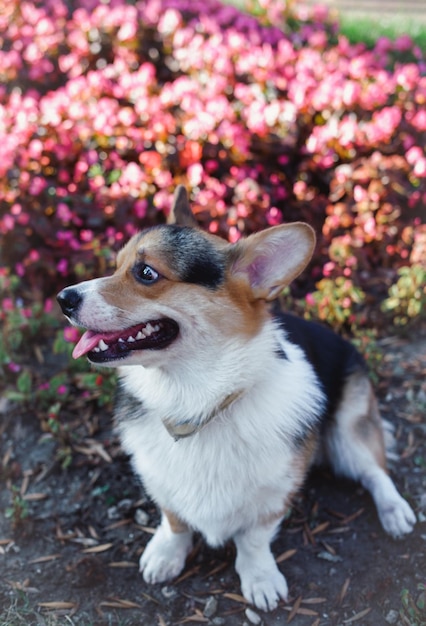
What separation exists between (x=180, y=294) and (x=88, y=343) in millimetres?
417

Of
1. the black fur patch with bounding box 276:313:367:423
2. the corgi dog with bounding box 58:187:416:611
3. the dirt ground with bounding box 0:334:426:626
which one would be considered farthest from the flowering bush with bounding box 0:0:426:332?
the corgi dog with bounding box 58:187:416:611

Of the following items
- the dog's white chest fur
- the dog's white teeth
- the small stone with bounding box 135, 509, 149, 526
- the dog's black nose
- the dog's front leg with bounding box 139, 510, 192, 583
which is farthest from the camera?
the small stone with bounding box 135, 509, 149, 526

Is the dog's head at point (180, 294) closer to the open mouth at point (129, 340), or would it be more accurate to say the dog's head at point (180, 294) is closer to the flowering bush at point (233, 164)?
the open mouth at point (129, 340)

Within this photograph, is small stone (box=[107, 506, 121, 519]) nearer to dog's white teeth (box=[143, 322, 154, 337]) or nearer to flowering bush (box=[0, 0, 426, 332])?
dog's white teeth (box=[143, 322, 154, 337])

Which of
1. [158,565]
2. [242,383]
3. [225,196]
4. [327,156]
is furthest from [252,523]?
[327,156]

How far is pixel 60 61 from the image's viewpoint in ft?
19.4

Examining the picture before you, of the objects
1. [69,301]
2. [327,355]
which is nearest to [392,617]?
[327,355]

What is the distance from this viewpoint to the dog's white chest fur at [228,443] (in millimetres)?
2387

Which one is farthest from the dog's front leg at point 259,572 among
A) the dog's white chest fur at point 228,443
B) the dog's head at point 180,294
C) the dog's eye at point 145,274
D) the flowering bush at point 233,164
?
the flowering bush at point 233,164

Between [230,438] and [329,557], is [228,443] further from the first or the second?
[329,557]

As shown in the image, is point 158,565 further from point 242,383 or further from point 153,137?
point 153,137

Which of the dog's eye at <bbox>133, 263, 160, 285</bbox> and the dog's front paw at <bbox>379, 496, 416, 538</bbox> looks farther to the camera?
the dog's front paw at <bbox>379, 496, 416, 538</bbox>

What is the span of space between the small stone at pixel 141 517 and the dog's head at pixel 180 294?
1321 mm

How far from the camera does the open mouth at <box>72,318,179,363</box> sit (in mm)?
2197
